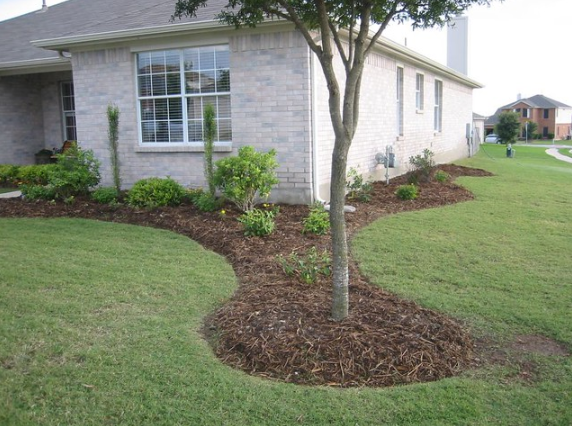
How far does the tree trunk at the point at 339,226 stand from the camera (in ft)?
15.7

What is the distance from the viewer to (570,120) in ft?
304

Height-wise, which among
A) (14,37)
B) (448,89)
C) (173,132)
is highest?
(14,37)

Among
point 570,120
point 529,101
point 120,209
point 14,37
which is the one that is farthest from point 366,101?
point 570,120

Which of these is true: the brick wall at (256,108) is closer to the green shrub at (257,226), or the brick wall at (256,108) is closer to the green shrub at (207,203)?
the green shrub at (207,203)

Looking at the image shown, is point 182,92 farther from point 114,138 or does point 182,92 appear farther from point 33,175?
point 33,175

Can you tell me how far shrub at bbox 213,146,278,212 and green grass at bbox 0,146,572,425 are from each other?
136 centimetres

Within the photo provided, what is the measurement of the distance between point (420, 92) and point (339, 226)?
568 inches

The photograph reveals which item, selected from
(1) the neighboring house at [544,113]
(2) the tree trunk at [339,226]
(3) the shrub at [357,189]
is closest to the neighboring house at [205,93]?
(3) the shrub at [357,189]

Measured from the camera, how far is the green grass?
3643 millimetres

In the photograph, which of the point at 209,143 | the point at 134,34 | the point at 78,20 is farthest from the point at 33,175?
the point at 78,20

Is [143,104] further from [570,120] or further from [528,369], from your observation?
[570,120]

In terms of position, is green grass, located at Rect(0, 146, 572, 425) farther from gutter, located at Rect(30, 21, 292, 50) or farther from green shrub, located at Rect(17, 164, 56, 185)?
green shrub, located at Rect(17, 164, 56, 185)

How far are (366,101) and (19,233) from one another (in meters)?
8.00

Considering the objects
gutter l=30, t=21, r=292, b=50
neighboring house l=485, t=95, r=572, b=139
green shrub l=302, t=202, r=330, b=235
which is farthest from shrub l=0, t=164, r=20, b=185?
neighboring house l=485, t=95, r=572, b=139
